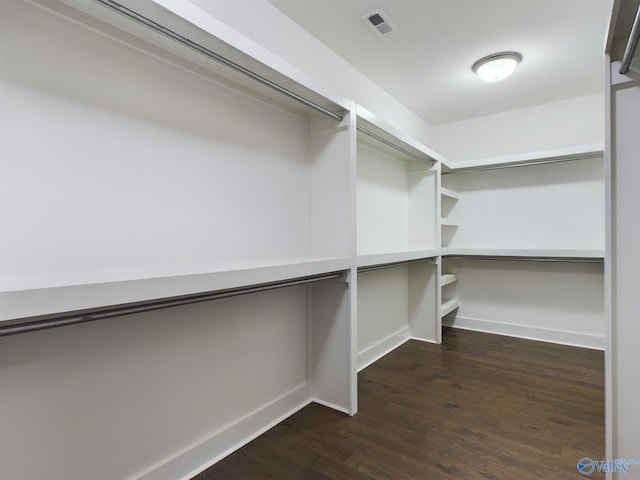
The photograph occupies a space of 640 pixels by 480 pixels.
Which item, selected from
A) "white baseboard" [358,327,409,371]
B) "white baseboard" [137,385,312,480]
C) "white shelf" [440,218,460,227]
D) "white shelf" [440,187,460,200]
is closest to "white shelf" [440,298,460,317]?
"white baseboard" [358,327,409,371]

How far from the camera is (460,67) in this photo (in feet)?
8.70

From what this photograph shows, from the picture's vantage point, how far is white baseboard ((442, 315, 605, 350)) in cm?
310

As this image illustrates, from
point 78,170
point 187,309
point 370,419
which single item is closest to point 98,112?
point 78,170

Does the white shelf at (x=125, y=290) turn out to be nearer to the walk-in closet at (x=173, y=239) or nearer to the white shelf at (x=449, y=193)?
the walk-in closet at (x=173, y=239)

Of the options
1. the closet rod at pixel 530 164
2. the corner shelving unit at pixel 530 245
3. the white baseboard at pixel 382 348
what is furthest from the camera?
the corner shelving unit at pixel 530 245

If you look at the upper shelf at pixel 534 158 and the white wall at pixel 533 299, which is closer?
the upper shelf at pixel 534 158

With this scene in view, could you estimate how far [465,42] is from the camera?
7.59 feet

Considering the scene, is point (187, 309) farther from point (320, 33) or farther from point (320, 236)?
point (320, 33)

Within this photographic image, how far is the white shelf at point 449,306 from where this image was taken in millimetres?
3332

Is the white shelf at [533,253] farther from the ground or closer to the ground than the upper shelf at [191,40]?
closer to the ground

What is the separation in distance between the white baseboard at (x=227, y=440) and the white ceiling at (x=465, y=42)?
7.92ft

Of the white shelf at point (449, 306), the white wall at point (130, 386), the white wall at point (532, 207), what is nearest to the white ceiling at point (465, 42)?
the white wall at point (532, 207)

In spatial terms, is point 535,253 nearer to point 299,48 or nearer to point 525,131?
point 525,131

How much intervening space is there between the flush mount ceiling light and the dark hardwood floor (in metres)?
2.45
